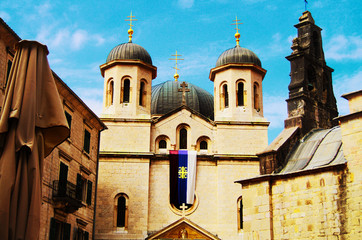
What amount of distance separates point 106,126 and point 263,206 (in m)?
16.1

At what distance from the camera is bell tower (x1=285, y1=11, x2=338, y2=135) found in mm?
19328

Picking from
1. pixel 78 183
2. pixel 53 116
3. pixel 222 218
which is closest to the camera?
pixel 53 116

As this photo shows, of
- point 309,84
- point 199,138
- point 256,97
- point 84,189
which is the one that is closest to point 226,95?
point 256,97

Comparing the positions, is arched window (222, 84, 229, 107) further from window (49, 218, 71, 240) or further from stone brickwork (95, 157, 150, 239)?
window (49, 218, 71, 240)

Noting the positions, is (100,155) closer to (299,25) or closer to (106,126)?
(106,126)

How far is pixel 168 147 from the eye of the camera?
3238cm

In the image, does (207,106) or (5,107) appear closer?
(5,107)

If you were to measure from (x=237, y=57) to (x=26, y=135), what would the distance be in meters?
28.0

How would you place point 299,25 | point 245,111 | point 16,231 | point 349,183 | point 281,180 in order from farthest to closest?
point 245,111, point 299,25, point 281,180, point 349,183, point 16,231

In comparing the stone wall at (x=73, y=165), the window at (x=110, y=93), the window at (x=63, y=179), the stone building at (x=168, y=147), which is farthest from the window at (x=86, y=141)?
the window at (x=110, y=93)

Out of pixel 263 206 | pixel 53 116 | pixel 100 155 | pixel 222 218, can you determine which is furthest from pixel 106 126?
pixel 53 116

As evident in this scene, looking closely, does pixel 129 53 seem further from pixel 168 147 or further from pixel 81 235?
pixel 81 235

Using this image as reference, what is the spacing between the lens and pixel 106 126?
100 feet

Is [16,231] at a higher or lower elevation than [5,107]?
lower
